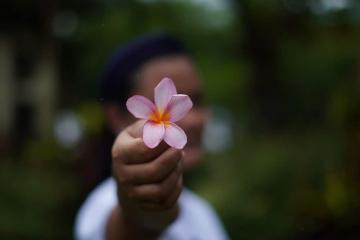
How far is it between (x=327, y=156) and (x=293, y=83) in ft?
1.10

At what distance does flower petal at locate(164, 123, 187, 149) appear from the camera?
311 mm

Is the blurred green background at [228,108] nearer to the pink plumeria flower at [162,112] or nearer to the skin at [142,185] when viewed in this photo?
the skin at [142,185]

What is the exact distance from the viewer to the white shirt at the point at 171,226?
1.96ft

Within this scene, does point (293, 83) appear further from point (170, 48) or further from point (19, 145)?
point (170, 48)

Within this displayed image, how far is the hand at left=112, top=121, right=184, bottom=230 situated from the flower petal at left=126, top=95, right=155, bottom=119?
3cm

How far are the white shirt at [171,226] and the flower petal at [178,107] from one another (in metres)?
0.22

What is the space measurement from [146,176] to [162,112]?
51mm

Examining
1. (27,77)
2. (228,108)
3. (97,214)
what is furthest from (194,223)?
(27,77)

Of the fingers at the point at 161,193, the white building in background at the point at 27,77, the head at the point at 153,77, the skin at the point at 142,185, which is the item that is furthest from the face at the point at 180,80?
the white building in background at the point at 27,77

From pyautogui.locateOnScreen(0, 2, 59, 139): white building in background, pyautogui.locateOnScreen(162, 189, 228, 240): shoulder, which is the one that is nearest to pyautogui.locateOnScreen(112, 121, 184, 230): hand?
pyautogui.locateOnScreen(162, 189, 228, 240): shoulder

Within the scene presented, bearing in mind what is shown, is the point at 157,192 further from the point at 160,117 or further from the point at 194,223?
the point at 194,223

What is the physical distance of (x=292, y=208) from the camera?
1.79m

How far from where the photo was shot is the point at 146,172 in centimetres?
35

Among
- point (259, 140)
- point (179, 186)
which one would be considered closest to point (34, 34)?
point (259, 140)
